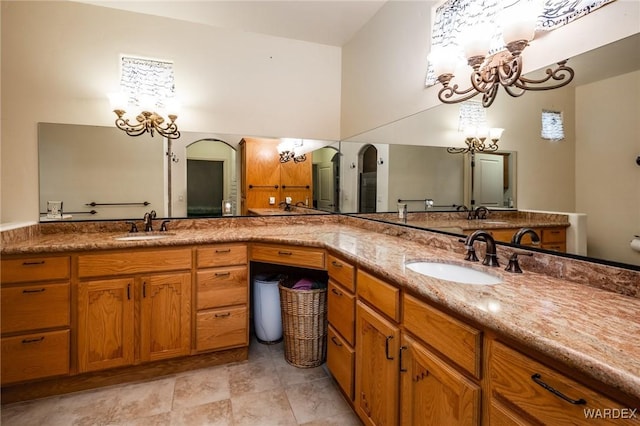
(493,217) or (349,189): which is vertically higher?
(349,189)

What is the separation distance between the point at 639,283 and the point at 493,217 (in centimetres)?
62

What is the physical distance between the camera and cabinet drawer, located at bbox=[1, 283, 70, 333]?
5.65 feet

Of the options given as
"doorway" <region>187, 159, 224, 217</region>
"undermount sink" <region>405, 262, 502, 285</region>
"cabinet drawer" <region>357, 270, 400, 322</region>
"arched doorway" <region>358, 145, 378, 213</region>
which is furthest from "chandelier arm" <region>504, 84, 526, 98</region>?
"doorway" <region>187, 159, 224, 217</region>

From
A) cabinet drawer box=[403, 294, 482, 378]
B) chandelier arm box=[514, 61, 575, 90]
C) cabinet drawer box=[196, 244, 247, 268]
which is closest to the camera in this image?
cabinet drawer box=[403, 294, 482, 378]

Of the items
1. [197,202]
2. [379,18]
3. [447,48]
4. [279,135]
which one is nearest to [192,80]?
[279,135]

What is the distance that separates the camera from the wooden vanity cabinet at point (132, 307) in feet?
6.10

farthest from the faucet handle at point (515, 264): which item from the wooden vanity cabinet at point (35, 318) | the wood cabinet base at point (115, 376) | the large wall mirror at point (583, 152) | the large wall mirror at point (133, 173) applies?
the wooden vanity cabinet at point (35, 318)

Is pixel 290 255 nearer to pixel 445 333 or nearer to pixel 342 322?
pixel 342 322

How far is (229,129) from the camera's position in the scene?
107 inches

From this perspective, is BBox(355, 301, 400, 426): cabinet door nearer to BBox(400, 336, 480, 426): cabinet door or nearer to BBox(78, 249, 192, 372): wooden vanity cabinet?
BBox(400, 336, 480, 426): cabinet door

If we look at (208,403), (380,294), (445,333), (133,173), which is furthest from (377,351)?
(133,173)

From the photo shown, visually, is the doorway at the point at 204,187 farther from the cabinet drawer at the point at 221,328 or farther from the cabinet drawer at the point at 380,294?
the cabinet drawer at the point at 380,294

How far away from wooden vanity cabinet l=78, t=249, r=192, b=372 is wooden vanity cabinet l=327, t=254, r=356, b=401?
964 mm

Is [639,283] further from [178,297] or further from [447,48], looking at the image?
[178,297]
